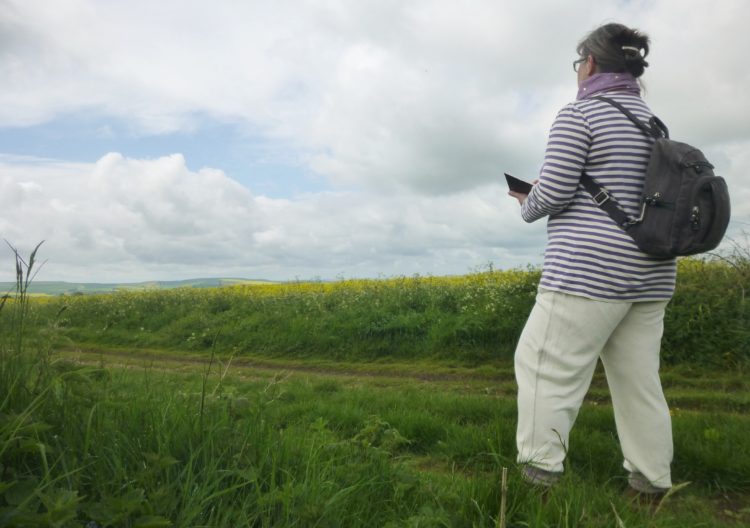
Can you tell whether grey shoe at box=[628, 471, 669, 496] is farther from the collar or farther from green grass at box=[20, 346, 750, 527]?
the collar

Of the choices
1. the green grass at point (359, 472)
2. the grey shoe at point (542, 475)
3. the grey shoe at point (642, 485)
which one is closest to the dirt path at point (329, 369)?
the green grass at point (359, 472)

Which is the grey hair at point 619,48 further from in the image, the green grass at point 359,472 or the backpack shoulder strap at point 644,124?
the green grass at point 359,472

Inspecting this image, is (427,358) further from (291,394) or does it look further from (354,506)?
(354,506)

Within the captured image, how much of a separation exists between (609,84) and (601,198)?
68 centimetres

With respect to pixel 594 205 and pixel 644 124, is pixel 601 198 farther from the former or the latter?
pixel 644 124

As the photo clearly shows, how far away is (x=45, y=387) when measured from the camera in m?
2.48

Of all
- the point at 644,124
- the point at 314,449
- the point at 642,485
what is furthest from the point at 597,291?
the point at 314,449

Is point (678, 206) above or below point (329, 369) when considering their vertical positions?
above

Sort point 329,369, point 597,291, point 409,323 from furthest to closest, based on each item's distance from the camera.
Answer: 1. point 409,323
2. point 329,369
3. point 597,291

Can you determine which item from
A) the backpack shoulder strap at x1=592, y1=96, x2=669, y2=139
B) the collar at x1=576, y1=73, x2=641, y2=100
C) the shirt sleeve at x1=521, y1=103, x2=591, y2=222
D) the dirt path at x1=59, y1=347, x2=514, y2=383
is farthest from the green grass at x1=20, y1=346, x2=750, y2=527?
the dirt path at x1=59, y1=347, x2=514, y2=383

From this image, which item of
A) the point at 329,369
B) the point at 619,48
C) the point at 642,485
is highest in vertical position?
the point at 619,48

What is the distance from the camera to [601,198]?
3.10m

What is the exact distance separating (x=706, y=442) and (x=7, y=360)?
4.06 metres

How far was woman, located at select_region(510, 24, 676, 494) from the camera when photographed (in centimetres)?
303
